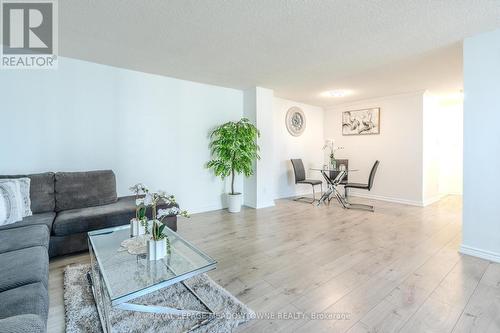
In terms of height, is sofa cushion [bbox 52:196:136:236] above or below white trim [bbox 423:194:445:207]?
above

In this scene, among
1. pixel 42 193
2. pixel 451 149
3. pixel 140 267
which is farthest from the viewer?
pixel 451 149

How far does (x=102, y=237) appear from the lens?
6.74 feet

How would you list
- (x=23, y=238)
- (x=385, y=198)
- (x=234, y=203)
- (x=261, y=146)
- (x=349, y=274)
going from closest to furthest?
1. (x=23, y=238)
2. (x=349, y=274)
3. (x=234, y=203)
4. (x=261, y=146)
5. (x=385, y=198)

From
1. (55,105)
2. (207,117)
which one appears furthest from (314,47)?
(55,105)

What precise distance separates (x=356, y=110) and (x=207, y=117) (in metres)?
3.68

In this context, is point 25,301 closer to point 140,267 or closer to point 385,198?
point 140,267

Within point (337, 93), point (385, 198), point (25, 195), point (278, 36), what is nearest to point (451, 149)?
point (385, 198)

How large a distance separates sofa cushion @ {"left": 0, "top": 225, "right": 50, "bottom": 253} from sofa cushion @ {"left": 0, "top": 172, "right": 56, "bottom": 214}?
0.58m

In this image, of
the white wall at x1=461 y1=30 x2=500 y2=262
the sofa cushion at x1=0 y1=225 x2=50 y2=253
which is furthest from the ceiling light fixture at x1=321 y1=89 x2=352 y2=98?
the sofa cushion at x1=0 y1=225 x2=50 y2=253

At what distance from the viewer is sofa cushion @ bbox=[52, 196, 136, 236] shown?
240 cm

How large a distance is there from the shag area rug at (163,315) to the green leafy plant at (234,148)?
2446 mm

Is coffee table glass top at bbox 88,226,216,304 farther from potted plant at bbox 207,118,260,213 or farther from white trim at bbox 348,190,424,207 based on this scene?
white trim at bbox 348,190,424,207

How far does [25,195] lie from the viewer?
98.8 inches

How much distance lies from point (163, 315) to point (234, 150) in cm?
285
